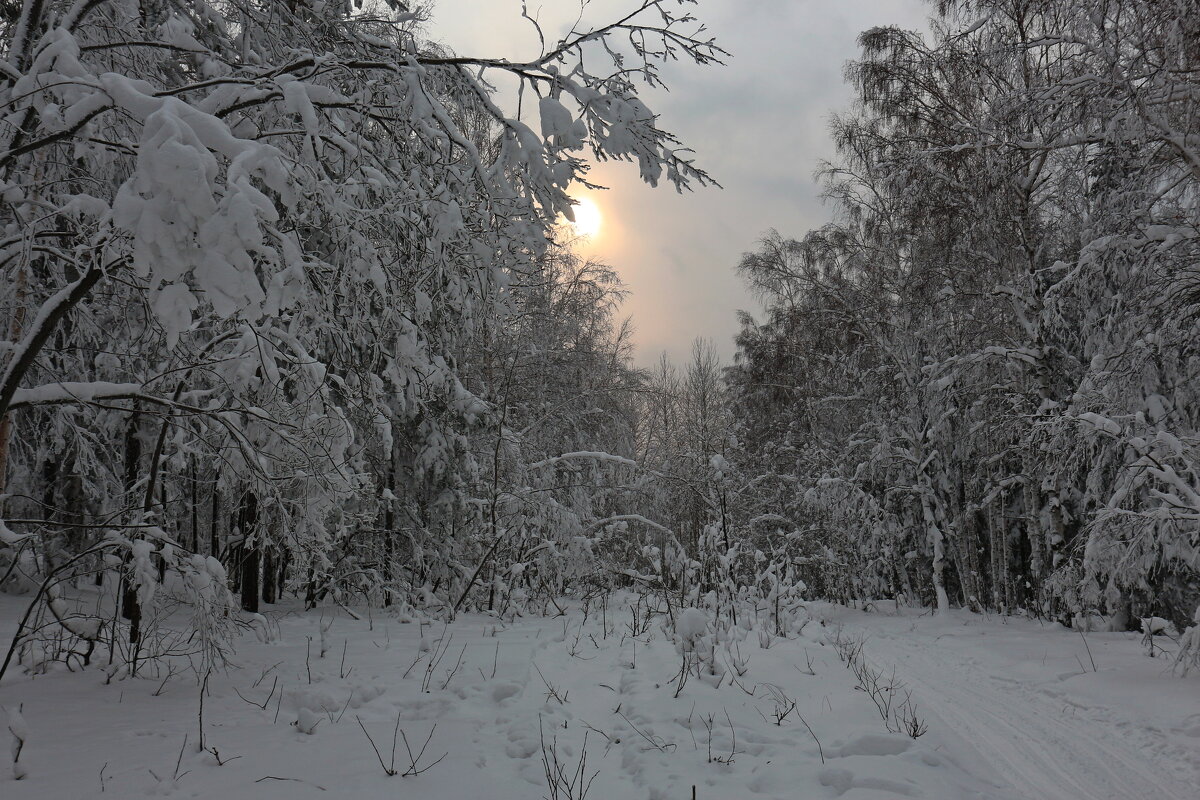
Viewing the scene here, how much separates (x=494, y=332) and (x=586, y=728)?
6762mm

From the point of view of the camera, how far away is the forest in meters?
3.24

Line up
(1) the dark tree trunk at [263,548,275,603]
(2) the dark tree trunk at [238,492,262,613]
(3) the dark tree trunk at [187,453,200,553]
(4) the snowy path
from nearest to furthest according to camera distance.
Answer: (4) the snowy path, (3) the dark tree trunk at [187,453,200,553], (2) the dark tree trunk at [238,492,262,613], (1) the dark tree trunk at [263,548,275,603]

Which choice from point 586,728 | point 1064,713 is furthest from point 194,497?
point 1064,713

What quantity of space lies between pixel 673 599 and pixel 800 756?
4788 mm

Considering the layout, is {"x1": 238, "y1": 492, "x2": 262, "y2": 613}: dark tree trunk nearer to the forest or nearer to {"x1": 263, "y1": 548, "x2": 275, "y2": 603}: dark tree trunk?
the forest

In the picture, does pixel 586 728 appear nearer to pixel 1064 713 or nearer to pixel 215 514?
pixel 1064 713

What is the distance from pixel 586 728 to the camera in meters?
3.78

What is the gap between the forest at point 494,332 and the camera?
3.24 m

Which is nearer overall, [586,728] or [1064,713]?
[586,728]

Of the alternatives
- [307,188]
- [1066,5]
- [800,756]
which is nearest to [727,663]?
[800,756]

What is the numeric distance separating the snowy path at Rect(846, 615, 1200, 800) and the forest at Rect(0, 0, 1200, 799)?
69cm

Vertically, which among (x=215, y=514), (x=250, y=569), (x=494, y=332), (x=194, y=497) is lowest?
(x=250, y=569)

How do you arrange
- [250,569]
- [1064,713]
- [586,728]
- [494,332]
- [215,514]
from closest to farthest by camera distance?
[586,728] < [1064,713] < [250,569] < [494,332] < [215,514]

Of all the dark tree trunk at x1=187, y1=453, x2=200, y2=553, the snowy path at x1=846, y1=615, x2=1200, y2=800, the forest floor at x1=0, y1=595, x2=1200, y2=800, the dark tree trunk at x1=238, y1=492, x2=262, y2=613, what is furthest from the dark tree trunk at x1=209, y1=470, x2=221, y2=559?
the snowy path at x1=846, y1=615, x2=1200, y2=800
